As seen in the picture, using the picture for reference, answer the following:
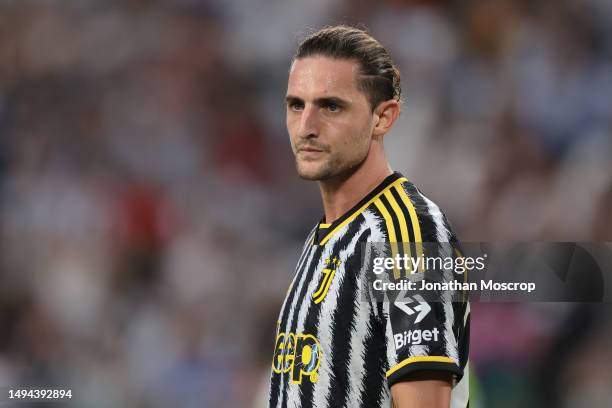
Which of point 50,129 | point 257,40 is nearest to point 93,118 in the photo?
point 50,129

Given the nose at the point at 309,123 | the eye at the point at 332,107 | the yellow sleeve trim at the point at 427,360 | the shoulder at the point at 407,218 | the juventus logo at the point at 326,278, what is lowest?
the yellow sleeve trim at the point at 427,360

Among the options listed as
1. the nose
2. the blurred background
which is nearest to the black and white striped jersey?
the nose

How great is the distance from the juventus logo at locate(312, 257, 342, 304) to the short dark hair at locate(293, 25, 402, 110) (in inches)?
17.4

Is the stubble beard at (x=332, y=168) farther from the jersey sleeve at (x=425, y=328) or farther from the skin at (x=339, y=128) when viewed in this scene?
the jersey sleeve at (x=425, y=328)

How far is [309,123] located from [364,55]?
0.24m

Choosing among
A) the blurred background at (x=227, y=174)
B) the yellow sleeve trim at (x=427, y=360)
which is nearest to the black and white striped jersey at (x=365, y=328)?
the yellow sleeve trim at (x=427, y=360)

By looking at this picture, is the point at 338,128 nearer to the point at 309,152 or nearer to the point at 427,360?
the point at 309,152

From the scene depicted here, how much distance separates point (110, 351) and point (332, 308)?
10.9 feet

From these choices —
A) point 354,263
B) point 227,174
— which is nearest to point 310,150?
point 354,263

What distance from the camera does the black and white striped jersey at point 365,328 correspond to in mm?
1967

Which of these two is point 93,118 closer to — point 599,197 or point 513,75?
point 513,75

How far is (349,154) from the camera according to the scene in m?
2.32

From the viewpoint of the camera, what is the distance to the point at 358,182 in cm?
237

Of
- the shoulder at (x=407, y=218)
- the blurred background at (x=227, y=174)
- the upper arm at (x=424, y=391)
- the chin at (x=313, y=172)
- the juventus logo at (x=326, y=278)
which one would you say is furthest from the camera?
the blurred background at (x=227, y=174)
